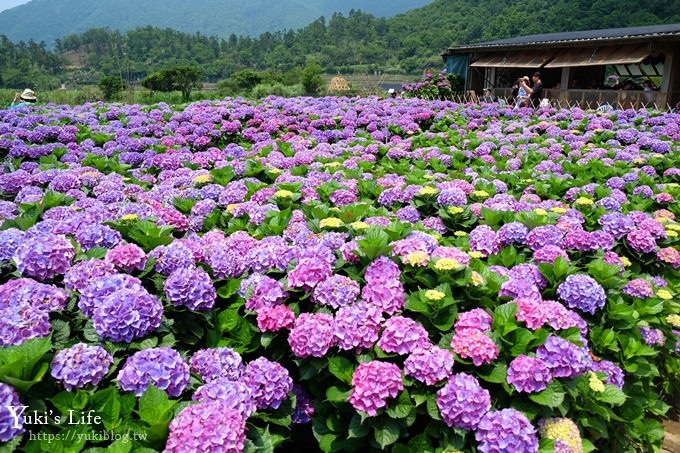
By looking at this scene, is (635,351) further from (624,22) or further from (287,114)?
(624,22)

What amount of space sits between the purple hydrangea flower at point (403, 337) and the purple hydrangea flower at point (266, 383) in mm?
455

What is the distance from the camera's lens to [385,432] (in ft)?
6.89

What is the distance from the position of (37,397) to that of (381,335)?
1377mm

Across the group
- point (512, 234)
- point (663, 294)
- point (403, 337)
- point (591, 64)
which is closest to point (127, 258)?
point (403, 337)

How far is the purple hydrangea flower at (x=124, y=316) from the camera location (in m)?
2.10

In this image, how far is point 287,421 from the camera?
7.30 feet

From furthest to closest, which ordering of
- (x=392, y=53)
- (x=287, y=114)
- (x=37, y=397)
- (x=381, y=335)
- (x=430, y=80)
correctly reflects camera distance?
(x=392, y=53), (x=430, y=80), (x=287, y=114), (x=381, y=335), (x=37, y=397)

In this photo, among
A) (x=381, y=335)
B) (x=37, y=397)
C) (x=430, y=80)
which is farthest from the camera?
(x=430, y=80)

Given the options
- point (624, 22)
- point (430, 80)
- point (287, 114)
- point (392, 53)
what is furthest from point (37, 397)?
point (392, 53)

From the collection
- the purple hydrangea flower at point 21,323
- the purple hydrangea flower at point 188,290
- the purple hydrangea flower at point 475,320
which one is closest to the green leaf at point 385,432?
the purple hydrangea flower at point 475,320

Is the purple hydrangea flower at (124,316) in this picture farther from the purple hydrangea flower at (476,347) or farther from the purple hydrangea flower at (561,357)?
the purple hydrangea flower at (561,357)

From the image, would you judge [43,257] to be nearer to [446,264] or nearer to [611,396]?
[446,264]

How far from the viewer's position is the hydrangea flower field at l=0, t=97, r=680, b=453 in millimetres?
1955

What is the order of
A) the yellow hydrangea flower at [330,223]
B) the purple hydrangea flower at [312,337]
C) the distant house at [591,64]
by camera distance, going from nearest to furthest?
1. the purple hydrangea flower at [312,337]
2. the yellow hydrangea flower at [330,223]
3. the distant house at [591,64]
